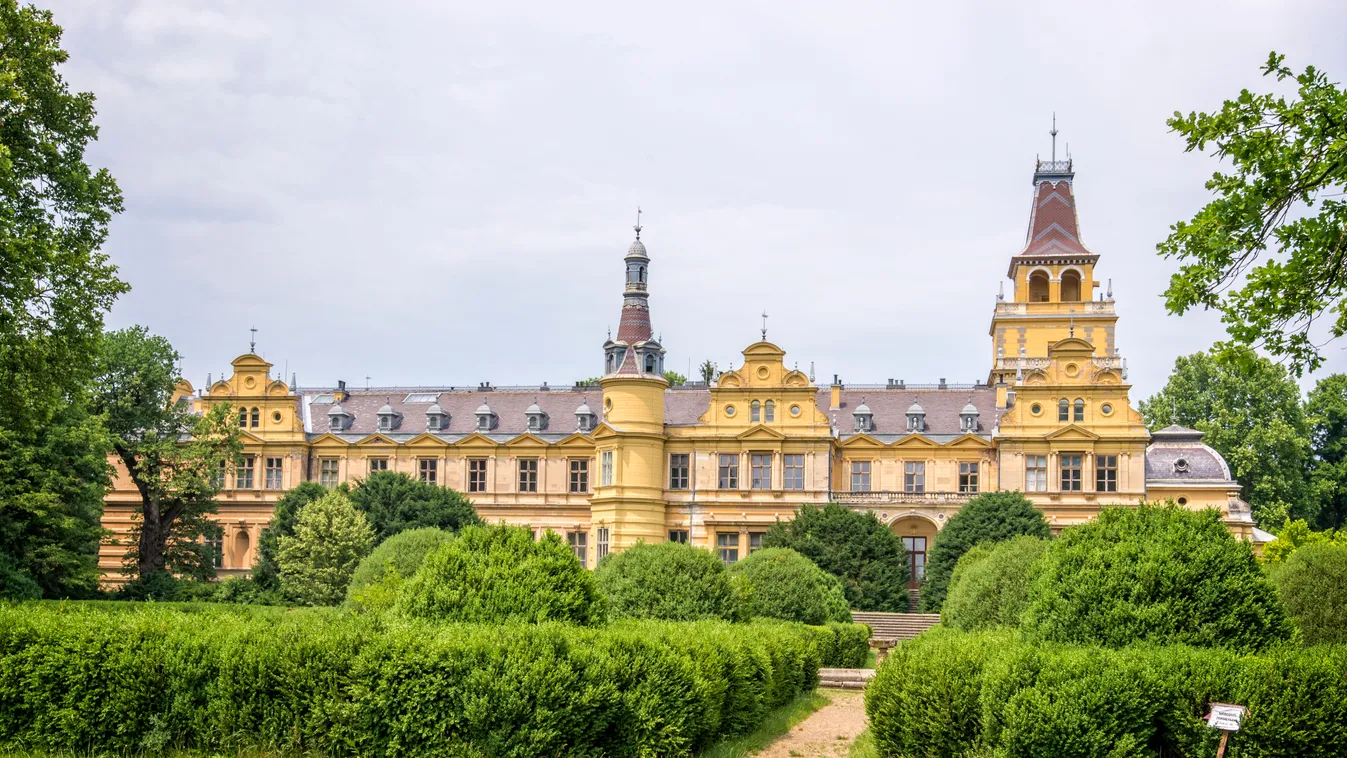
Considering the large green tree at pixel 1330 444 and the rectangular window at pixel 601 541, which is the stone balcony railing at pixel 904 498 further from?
the large green tree at pixel 1330 444

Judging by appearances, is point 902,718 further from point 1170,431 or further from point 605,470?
point 1170,431

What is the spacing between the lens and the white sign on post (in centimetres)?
1455

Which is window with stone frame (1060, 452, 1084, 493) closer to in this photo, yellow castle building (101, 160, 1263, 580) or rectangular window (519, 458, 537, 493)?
yellow castle building (101, 160, 1263, 580)

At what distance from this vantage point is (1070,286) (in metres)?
74.2

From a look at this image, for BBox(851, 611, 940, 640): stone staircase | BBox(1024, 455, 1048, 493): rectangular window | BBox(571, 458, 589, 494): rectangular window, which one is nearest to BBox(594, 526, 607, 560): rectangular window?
BBox(571, 458, 589, 494): rectangular window

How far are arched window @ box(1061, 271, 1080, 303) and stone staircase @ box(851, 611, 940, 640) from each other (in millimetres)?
28699

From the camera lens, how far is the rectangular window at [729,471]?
60469mm

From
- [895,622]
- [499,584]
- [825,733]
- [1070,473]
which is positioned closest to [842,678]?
[825,733]

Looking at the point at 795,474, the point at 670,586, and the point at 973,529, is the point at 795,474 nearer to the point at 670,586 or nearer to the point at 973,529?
the point at 973,529

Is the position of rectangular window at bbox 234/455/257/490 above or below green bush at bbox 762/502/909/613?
above

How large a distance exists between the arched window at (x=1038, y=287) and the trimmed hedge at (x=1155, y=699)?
5904 centimetres

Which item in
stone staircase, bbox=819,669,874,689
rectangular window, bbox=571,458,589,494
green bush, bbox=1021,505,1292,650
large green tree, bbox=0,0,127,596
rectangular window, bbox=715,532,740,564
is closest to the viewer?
green bush, bbox=1021,505,1292,650

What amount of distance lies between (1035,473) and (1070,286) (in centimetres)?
1895

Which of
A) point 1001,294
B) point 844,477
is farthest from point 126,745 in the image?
point 1001,294
